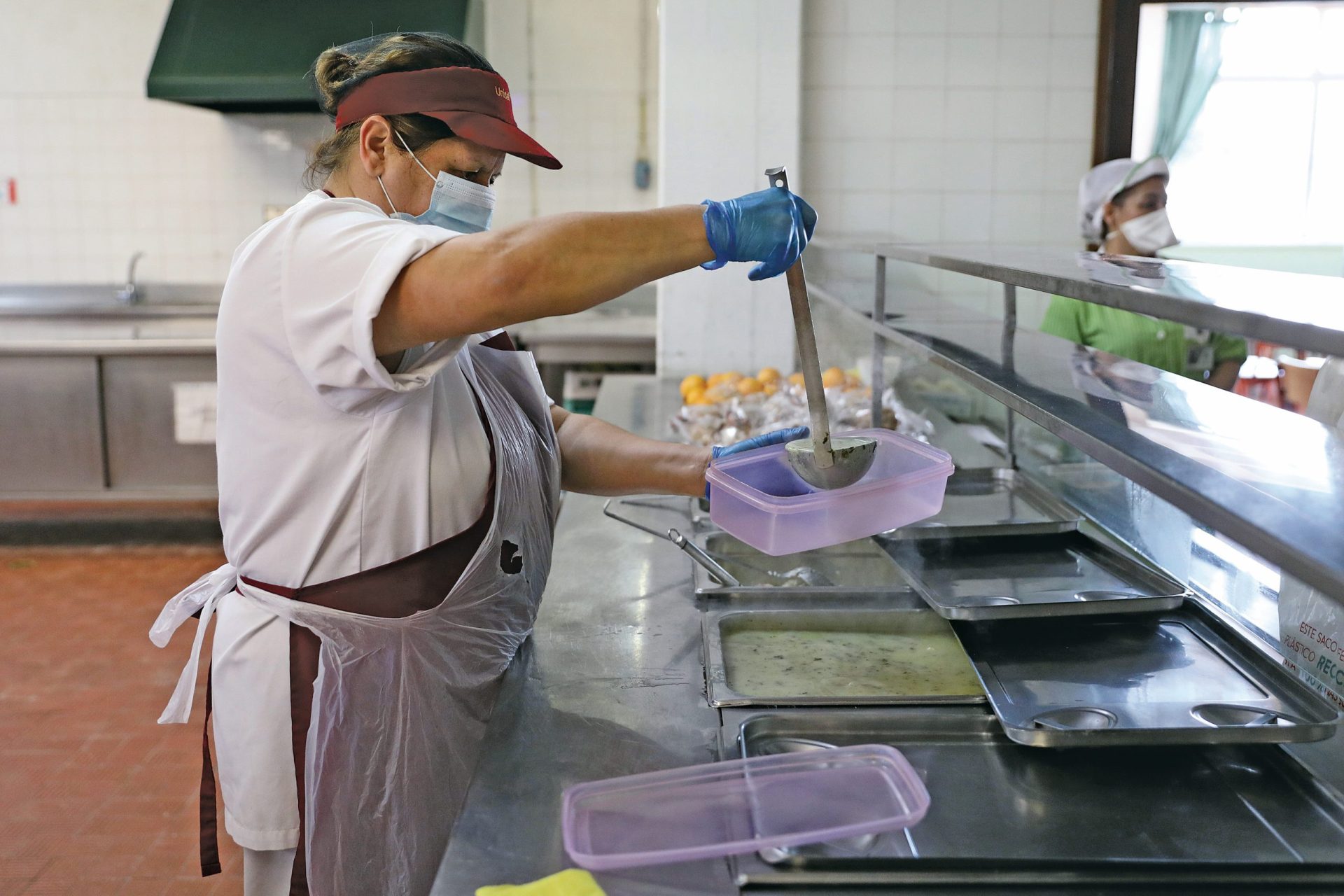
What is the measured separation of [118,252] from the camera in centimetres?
544

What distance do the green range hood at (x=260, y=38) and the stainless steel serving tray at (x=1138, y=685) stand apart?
3.99 meters

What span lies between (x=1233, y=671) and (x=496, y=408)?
1.03 metres

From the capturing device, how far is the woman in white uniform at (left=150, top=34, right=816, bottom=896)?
1297mm

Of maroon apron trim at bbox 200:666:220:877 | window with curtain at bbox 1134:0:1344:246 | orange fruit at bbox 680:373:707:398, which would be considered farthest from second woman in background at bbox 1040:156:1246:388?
window with curtain at bbox 1134:0:1344:246

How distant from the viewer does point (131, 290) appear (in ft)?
17.5

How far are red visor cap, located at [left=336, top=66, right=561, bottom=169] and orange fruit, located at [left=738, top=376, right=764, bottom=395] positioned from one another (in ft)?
6.05

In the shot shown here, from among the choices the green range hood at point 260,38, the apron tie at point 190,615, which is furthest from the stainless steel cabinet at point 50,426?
the apron tie at point 190,615

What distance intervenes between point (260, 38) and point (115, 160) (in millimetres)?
1179

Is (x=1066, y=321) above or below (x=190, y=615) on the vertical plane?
above

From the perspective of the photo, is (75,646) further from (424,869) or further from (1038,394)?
(1038,394)

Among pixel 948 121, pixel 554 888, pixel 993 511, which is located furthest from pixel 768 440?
pixel 948 121

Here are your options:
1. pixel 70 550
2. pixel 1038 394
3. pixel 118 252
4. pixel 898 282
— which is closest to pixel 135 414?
pixel 70 550

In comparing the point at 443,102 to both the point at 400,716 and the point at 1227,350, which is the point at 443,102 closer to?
the point at 400,716

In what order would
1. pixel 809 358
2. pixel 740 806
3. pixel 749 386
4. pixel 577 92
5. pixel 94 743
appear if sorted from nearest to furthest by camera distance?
pixel 740 806, pixel 809 358, pixel 94 743, pixel 749 386, pixel 577 92
